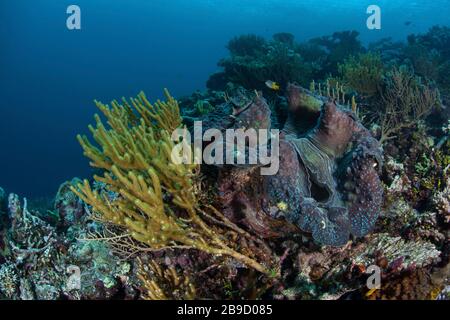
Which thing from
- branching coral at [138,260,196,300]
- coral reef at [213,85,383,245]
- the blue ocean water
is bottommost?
branching coral at [138,260,196,300]

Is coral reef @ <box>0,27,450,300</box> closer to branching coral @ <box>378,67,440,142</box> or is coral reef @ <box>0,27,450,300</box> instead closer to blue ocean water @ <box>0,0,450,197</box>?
branching coral @ <box>378,67,440,142</box>

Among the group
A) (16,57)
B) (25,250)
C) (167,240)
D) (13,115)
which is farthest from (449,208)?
(16,57)

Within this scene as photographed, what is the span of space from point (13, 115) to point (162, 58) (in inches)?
2147

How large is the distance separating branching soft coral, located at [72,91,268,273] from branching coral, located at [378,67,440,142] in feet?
11.3

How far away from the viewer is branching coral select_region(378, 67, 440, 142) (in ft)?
17.9

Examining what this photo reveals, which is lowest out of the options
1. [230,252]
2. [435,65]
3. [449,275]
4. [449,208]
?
[449,275]

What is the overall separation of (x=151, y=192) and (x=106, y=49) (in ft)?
413

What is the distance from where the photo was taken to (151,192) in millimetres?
2594

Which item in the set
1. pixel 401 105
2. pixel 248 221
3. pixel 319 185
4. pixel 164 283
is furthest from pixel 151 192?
pixel 401 105

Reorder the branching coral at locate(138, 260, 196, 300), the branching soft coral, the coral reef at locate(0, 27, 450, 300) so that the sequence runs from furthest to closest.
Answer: the branching coral at locate(138, 260, 196, 300), the coral reef at locate(0, 27, 450, 300), the branching soft coral

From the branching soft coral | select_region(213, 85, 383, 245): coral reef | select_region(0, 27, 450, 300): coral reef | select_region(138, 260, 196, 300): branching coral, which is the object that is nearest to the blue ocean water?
select_region(0, 27, 450, 300): coral reef

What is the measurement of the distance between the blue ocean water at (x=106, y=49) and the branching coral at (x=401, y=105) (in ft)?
132

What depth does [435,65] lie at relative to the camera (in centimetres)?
1100
